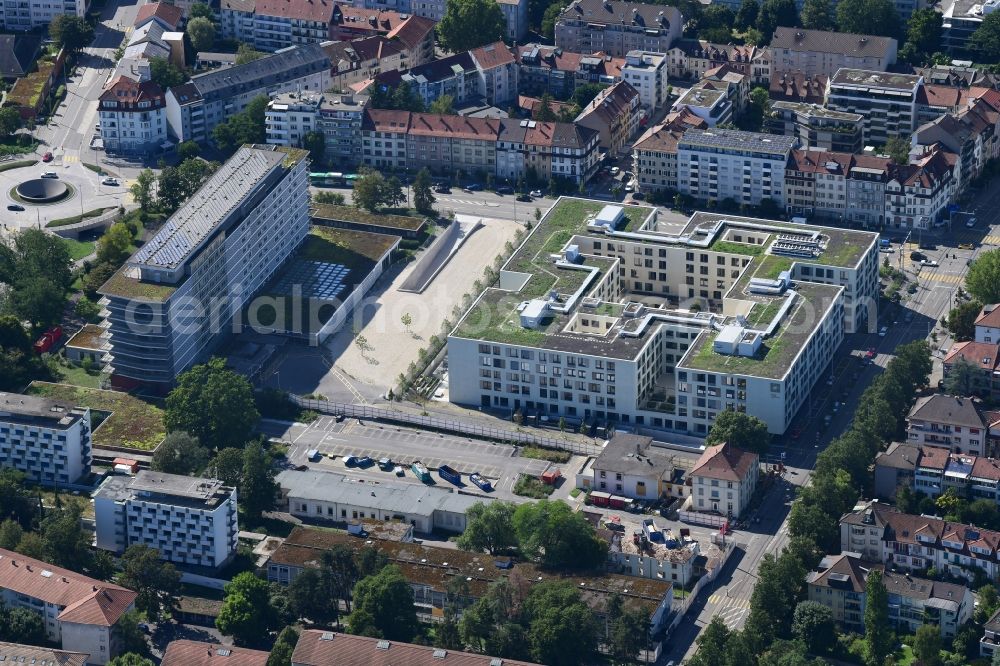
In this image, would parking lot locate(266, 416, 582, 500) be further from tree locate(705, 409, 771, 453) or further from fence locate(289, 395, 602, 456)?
tree locate(705, 409, 771, 453)

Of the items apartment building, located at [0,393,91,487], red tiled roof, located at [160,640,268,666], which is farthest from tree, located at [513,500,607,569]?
apartment building, located at [0,393,91,487]

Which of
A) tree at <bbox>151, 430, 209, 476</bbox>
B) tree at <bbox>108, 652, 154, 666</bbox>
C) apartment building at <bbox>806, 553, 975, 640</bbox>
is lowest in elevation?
apartment building at <bbox>806, 553, 975, 640</bbox>

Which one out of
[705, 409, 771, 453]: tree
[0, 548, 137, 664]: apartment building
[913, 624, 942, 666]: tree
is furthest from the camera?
[705, 409, 771, 453]: tree

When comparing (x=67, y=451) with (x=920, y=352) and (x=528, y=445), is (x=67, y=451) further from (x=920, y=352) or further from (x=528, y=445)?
(x=920, y=352)

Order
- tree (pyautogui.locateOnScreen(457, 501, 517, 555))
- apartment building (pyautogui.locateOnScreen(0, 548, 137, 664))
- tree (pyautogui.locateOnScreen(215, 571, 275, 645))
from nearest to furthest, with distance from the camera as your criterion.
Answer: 1. apartment building (pyautogui.locateOnScreen(0, 548, 137, 664))
2. tree (pyautogui.locateOnScreen(215, 571, 275, 645))
3. tree (pyautogui.locateOnScreen(457, 501, 517, 555))

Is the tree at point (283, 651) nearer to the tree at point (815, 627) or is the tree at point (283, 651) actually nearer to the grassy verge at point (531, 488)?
the grassy verge at point (531, 488)

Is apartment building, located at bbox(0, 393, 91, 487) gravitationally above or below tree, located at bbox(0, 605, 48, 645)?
above
